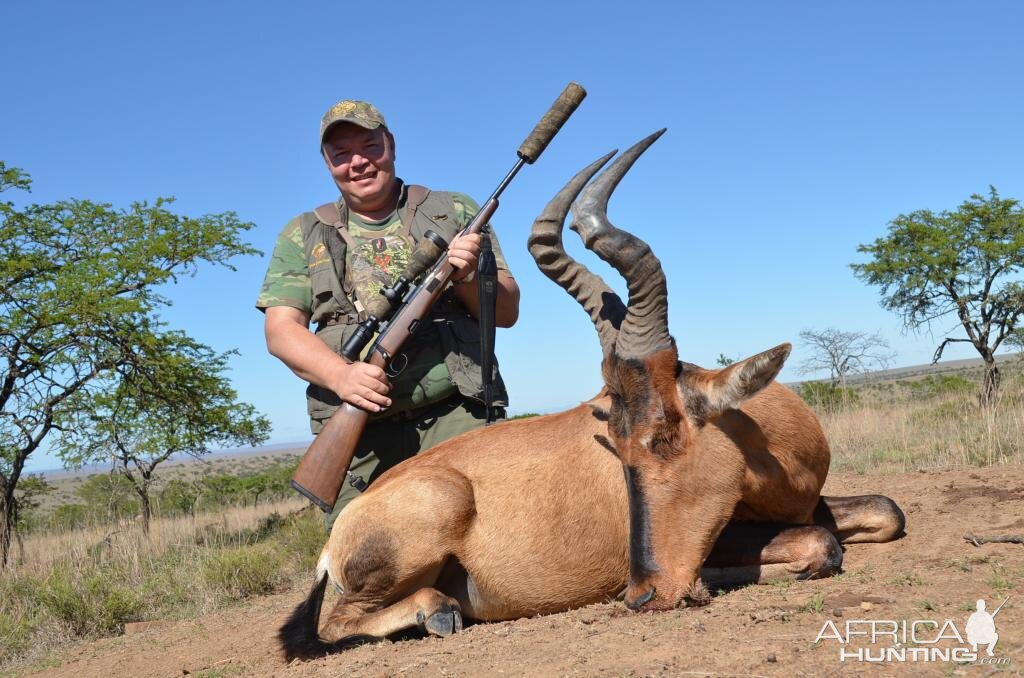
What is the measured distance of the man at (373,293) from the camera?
6609 mm

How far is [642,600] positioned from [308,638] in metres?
2.25

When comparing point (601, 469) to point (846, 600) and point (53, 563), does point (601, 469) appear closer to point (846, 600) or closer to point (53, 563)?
point (846, 600)

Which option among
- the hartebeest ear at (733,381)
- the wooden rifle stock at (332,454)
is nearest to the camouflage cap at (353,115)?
the wooden rifle stock at (332,454)

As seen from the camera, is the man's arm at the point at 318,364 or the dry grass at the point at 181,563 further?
the dry grass at the point at 181,563

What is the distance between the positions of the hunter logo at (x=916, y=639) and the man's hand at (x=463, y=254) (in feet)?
11.7

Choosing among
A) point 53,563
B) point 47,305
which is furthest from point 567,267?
point 47,305

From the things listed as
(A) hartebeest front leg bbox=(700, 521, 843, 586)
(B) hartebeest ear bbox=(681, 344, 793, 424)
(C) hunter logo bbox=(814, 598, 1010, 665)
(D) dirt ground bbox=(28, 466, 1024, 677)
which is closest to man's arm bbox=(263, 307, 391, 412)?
(D) dirt ground bbox=(28, 466, 1024, 677)

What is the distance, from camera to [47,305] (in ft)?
50.0

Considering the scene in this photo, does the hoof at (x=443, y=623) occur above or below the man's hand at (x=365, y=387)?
below

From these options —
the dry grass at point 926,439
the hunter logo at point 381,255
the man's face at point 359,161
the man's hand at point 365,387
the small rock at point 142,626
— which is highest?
the man's face at point 359,161

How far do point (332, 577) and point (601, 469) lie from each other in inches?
75.8

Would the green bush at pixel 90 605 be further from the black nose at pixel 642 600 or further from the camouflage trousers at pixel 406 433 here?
the black nose at pixel 642 600

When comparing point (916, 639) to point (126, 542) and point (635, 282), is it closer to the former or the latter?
point (635, 282)

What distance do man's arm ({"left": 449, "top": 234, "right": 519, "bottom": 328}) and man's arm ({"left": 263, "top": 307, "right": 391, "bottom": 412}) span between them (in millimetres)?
1006
